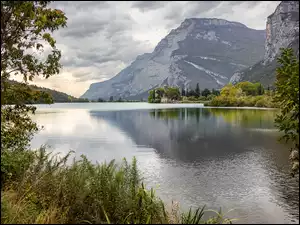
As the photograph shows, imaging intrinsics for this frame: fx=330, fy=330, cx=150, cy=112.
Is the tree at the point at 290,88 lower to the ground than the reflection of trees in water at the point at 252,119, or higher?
higher

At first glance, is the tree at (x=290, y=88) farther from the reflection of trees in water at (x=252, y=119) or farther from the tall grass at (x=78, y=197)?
the reflection of trees in water at (x=252, y=119)

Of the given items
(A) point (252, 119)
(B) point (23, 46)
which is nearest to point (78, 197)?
(B) point (23, 46)

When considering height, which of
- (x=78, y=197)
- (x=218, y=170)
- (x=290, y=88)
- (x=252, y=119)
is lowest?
(x=218, y=170)

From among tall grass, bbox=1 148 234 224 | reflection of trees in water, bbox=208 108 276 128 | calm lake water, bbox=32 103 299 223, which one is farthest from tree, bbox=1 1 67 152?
reflection of trees in water, bbox=208 108 276 128

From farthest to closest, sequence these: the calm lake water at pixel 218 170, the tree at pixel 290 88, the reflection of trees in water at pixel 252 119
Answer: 1. the reflection of trees in water at pixel 252 119
2. the calm lake water at pixel 218 170
3. the tree at pixel 290 88

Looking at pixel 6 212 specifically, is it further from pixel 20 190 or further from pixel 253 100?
pixel 253 100

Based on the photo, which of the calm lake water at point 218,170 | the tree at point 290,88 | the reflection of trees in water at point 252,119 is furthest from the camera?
the reflection of trees in water at point 252,119

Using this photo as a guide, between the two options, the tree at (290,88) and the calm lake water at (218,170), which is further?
the calm lake water at (218,170)

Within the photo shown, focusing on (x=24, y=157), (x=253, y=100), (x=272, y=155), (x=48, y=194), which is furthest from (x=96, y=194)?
(x=253, y=100)

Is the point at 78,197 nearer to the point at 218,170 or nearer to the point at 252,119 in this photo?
the point at 218,170

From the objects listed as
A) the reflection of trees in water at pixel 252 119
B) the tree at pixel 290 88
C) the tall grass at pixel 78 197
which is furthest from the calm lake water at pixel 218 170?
the reflection of trees in water at pixel 252 119

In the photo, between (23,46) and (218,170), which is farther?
(218,170)

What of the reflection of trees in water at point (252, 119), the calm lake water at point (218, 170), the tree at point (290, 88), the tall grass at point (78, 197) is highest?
the tree at point (290, 88)

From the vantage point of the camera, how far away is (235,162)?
106 feet
